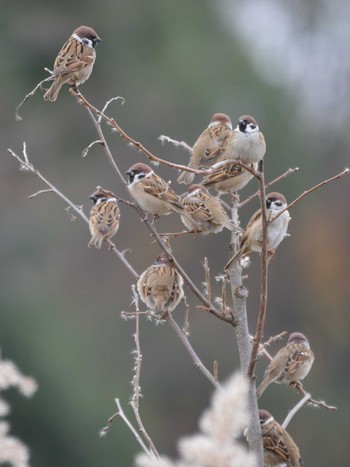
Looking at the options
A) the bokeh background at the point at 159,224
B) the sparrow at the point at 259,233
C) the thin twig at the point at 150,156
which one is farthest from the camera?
the bokeh background at the point at 159,224

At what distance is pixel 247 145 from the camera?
14.2 feet

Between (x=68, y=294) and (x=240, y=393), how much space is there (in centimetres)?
1781

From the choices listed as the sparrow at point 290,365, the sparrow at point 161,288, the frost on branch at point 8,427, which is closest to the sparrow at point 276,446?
the sparrow at point 290,365

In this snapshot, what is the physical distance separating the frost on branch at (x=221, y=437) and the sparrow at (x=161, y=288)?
269cm

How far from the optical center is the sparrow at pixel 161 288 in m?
4.73

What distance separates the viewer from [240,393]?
1.94m

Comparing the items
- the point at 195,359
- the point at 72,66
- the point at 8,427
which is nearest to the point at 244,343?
the point at 195,359

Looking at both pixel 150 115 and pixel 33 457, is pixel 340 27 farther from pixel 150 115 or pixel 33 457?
pixel 33 457

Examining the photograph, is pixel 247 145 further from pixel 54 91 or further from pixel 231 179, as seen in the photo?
pixel 54 91

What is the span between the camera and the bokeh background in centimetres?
1750

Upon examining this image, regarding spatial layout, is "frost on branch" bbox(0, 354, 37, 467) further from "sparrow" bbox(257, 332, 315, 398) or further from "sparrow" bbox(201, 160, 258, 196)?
"sparrow" bbox(257, 332, 315, 398)

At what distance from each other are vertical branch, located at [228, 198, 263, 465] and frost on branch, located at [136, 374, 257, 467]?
127 centimetres

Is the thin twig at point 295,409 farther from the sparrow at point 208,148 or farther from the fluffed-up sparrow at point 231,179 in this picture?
the sparrow at point 208,148

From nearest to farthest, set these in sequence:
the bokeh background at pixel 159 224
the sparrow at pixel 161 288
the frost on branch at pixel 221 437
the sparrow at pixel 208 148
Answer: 1. the frost on branch at pixel 221 437
2. the sparrow at pixel 161 288
3. the sparrow at pixel 208 148
4. the bokeh background at pixel 159 224
